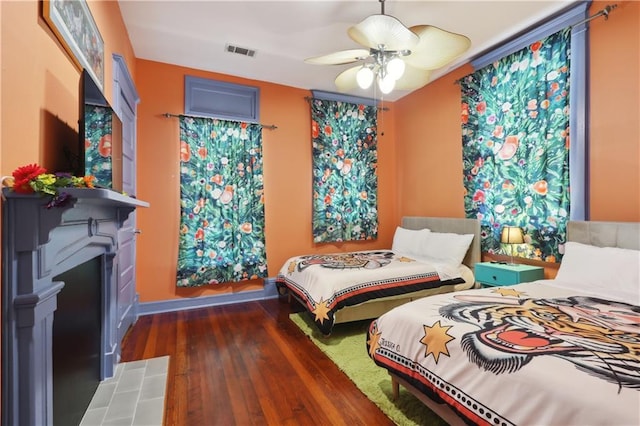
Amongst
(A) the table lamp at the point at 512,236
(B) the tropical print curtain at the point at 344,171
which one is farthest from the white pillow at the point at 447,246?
(B) the tropical print curtain at the point at 344,171

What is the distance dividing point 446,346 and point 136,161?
11.9 feet

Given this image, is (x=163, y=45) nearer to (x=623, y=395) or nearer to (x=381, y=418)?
(x=381, y=418)

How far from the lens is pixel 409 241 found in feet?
13.5

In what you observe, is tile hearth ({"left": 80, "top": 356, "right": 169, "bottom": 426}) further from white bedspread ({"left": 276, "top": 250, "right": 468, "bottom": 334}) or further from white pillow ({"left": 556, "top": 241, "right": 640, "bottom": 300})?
white pillow ({"left": 556, "top": 241, "right": 640, "bottom": 300})

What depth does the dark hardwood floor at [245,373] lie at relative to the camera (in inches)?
72.7

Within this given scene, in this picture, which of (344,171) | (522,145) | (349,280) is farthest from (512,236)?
(344,171)

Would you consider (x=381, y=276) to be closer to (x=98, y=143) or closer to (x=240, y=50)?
(x=98, y=143)

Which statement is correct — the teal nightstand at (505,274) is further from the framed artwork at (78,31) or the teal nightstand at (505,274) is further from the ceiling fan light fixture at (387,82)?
the framed artwork at (78,31)

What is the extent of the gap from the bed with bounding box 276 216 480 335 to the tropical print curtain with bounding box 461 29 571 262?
0.34m

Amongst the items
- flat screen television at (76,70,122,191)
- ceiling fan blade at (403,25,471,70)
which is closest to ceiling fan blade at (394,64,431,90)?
ceiling fan blade at (403,25,471,70)

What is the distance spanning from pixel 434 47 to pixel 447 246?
2.18 metres

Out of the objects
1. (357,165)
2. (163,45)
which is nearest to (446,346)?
(357,165)

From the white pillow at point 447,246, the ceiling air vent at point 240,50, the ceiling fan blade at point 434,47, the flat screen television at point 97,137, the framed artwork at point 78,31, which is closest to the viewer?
the framed artwork at point 78,31

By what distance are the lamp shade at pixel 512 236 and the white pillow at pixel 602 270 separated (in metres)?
0.46
